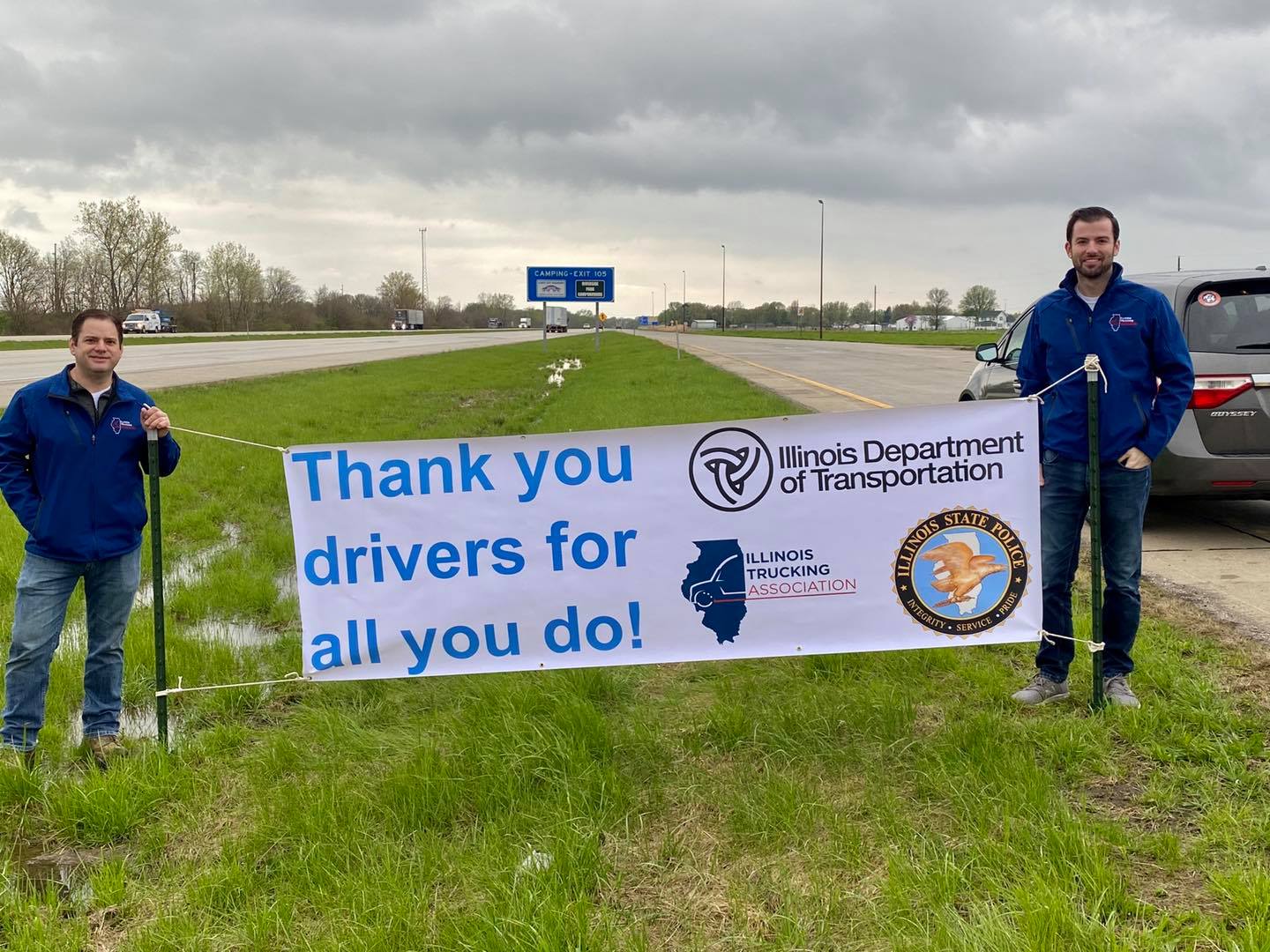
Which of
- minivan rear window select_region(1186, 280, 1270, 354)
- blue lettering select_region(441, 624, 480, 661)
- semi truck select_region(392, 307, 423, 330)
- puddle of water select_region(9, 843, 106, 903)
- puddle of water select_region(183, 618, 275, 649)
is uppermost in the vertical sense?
semi truck select_region(392, 307, 423, 330)

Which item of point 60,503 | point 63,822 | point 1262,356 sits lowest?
point 63,822

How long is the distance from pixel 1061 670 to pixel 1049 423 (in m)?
1.05

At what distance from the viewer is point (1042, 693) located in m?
3.93

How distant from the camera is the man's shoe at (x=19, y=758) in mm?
3459

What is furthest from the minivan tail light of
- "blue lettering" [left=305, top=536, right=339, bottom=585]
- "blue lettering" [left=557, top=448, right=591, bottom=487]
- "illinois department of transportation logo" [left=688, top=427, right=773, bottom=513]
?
"blue lettering" [left=305, top=536, right=339, bottom=585]

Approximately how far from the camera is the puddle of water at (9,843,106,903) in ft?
9.31

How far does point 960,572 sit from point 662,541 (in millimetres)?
1186

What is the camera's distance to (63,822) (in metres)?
3.19

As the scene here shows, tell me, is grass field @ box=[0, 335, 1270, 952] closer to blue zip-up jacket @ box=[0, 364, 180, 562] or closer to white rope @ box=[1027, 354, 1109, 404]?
blue zip-up jacket @ box=[0, 364, 180, 562]

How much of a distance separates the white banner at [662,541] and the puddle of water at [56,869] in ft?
3.23

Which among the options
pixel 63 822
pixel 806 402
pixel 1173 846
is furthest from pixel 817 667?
pixel 806 402

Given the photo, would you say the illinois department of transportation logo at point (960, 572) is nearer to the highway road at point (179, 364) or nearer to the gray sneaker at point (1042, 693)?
the gray sneaker at point (1042, 693)

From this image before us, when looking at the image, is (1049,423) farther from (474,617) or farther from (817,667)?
(474,617)

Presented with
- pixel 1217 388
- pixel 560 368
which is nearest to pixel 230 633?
pixel 1217 388
